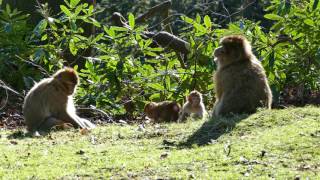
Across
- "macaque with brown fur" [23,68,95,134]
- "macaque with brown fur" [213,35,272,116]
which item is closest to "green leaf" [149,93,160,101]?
"macaque with brown fur" [23,68,95,134]

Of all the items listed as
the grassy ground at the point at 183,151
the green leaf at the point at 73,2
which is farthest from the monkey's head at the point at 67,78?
the green leaf at the point at 73,2

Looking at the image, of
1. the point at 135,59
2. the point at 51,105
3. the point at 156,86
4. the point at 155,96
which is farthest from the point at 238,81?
the point at 135,59

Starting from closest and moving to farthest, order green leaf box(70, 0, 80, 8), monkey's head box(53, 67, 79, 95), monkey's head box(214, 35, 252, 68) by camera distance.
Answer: monkey's head box(214, 35, 252, 68)
monkey's head box(53, 67, 79, 95)
green leaf box(70, 0, 80, 8)

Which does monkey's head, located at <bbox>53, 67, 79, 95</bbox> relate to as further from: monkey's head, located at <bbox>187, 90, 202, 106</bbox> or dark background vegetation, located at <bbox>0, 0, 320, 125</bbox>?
dark background vegetation, located at <bbox>0, 0, 320, 125</bbox>

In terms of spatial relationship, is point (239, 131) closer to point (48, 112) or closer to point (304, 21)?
point (48, 112)

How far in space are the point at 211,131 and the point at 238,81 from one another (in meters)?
1.18

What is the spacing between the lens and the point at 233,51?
9492mm

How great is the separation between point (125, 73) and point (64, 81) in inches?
129

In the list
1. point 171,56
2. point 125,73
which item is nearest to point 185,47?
point 171,56

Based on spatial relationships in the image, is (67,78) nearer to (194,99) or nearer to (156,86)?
(194,99)

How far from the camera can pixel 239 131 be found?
26.9 ft

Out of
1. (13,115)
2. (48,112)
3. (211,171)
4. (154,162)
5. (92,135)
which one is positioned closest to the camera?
(211,171)

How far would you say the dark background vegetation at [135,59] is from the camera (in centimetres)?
1268

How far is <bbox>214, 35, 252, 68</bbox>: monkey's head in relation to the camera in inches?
372
